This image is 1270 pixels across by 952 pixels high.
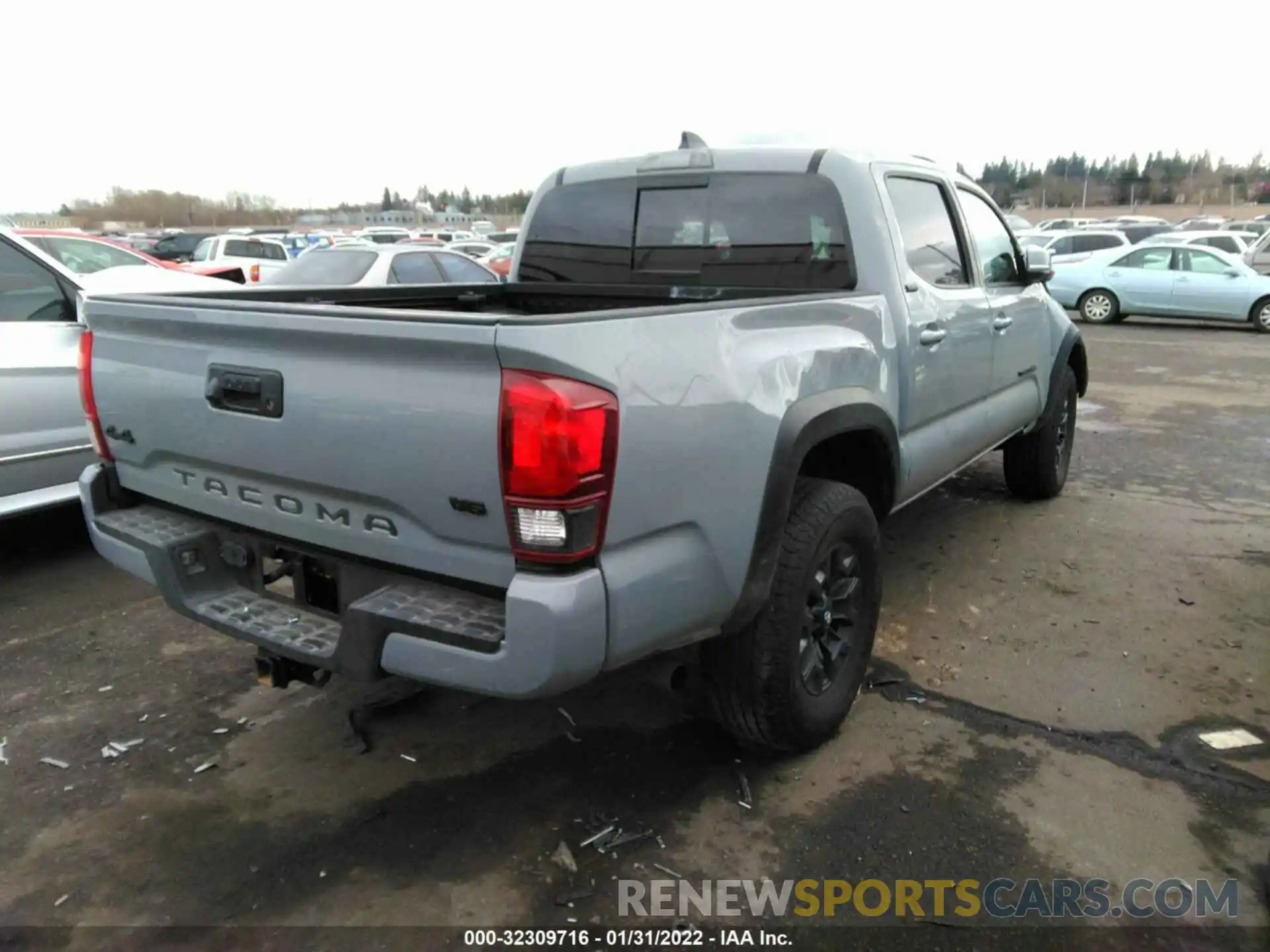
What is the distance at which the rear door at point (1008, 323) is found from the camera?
14.9ft

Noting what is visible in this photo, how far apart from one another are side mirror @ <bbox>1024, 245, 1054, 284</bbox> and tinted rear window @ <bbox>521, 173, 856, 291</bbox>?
1.83m

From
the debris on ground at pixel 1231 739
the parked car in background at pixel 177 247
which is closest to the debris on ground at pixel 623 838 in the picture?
the debris on ground at pixel 1231 739

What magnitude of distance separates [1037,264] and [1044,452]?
1.34 m

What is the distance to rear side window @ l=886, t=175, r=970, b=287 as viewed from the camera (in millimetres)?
3779

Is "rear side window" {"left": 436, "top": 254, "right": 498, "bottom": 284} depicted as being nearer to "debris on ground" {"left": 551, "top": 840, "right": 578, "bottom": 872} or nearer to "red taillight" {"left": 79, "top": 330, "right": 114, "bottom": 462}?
"red taillight" {"left": 79, "top": 330, "right": 114, "bottom": 462}

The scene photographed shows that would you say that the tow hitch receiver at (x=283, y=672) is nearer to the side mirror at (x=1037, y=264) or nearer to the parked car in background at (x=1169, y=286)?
the side mirror at (x=1037, y=264)

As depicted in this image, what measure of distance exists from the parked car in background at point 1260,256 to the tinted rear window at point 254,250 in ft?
62.2

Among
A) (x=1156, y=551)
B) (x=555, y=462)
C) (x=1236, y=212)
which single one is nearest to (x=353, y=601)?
(x=555, y=462)

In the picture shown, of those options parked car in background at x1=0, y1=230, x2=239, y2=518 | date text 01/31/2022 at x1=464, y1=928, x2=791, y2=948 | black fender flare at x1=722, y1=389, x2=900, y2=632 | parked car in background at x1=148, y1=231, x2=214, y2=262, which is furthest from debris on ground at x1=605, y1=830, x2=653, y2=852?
parked car in background at x1=148, y1=231, x2=214, y2=262

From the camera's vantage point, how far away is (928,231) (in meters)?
4.04

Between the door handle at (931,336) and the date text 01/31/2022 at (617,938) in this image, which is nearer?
the date text 01/31/2022 at (617,938)

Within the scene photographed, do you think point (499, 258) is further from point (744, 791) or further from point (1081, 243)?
point (744, 791)

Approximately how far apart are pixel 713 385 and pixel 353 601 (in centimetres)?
113

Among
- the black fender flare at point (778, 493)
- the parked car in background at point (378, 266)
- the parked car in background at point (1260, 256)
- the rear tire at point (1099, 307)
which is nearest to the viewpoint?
the black fender flare at point (778, 493)
